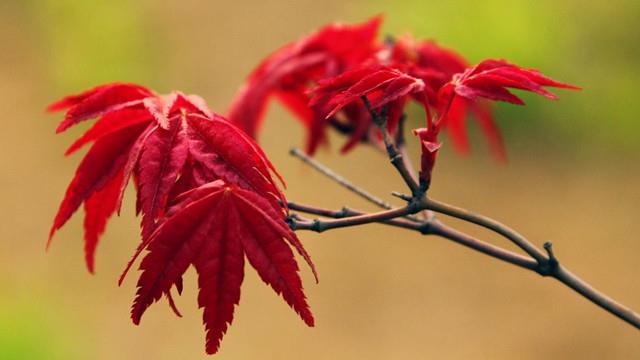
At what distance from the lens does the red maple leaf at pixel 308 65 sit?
0.90m

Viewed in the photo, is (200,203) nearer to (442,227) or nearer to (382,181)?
(442,227)

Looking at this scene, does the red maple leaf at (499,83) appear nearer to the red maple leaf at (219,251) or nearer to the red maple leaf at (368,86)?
the red maple leaf at (368,86)

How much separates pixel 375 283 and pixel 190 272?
27.1 inches

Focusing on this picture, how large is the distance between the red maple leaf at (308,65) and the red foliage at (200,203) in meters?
0.29

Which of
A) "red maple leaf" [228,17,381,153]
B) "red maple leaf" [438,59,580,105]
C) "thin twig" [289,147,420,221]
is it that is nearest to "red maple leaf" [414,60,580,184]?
"red maple leaf" [438,59,580,105]

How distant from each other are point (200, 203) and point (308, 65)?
1.48 ft

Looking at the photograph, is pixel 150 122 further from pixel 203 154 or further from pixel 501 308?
pixel 501 308

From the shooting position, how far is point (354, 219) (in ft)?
1.84

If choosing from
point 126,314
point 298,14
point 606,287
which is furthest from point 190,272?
point 298,14

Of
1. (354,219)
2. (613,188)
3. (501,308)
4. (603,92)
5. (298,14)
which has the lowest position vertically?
(501,308)

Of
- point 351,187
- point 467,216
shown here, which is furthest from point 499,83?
point 351,187

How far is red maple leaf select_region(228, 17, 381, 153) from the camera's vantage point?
902 mm

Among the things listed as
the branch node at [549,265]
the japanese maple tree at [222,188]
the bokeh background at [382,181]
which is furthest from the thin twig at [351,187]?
the bokeh background at [382,181]

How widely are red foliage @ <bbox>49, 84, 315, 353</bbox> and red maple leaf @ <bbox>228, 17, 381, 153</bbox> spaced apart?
0.29m
